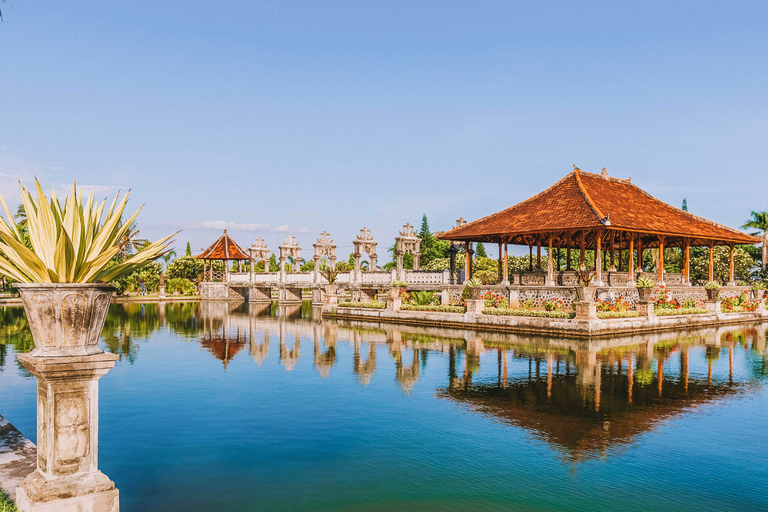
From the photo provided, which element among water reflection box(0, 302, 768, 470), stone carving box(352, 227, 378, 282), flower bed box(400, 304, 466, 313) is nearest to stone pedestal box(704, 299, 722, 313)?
water reflection box(0, 302, 768, 470)

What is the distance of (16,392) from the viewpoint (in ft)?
40.6

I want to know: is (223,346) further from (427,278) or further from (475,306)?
(427,278)

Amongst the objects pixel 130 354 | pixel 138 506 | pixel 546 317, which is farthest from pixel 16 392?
pixel 546 317

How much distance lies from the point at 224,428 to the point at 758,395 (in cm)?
1081

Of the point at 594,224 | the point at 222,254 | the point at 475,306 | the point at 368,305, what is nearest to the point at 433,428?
the point at 475,306

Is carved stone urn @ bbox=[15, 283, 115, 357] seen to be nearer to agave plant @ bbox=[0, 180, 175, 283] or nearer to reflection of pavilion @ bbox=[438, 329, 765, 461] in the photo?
agave plant @ bbox=[0, 180, 175, 283]

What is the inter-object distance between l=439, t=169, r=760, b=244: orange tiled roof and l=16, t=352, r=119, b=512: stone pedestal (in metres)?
24.7

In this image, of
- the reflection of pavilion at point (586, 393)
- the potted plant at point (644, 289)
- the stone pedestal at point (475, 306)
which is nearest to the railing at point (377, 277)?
the stone pedestal at point (475, 306)

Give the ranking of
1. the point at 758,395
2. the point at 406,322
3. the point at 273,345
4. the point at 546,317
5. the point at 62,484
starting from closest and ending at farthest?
1. the point at 62,484
2. the point at 758,395
3. the point at 273,345
4. the point at 546,317
5. the point at 406,322

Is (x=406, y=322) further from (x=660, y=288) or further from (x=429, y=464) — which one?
(x=429, y=464)

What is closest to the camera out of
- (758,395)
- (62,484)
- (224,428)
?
(62,484)

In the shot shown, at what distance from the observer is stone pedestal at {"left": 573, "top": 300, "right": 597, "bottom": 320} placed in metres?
21.6

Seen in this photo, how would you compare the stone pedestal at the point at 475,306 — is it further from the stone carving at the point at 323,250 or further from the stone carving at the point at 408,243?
the stone carving at the point at 323,250

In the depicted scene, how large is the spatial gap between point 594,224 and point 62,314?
2518 cm
